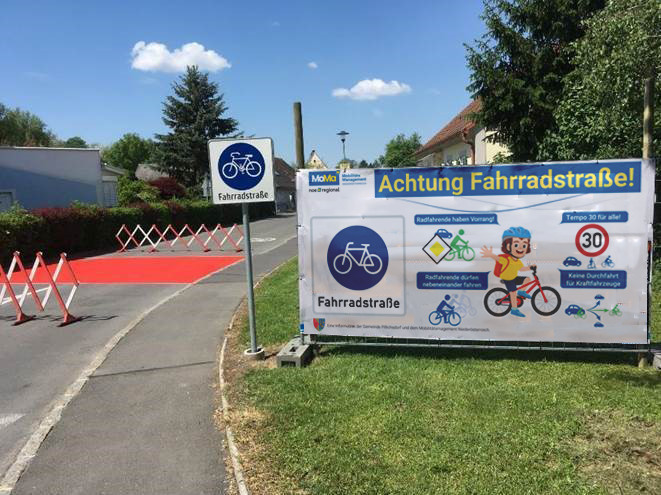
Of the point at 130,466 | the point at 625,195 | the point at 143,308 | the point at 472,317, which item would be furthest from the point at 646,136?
the point at 143,308

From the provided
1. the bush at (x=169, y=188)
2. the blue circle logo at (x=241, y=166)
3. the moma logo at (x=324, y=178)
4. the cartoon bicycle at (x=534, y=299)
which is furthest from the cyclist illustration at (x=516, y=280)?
the bush at (x=169, y=188)

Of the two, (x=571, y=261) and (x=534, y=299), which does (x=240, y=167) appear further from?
(x=571, y=261)

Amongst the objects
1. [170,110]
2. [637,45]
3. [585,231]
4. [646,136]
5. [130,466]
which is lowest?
[130,466]

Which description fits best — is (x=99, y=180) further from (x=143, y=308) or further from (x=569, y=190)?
(x=569, y=190)

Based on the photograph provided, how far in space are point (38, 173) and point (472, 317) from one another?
90.8 feet

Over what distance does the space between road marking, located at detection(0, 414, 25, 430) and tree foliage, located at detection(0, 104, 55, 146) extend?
67568mm

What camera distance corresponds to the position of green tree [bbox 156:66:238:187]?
4838 cm

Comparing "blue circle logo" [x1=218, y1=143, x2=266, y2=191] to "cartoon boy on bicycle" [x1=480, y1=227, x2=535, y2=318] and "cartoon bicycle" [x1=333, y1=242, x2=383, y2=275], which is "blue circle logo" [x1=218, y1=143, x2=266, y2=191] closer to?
"cartoon bicycle" [x1=333, y1=242, x2=383, y2=275]

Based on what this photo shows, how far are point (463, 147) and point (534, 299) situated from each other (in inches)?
907

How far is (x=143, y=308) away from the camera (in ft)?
33.0

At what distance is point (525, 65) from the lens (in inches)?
505

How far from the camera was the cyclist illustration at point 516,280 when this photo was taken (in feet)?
17.8

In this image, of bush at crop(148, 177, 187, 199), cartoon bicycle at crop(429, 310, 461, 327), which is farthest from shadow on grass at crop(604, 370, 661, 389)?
bush at crop(148, 177, 187, 199)

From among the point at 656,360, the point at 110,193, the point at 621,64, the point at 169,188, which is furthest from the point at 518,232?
the point at 169,188
